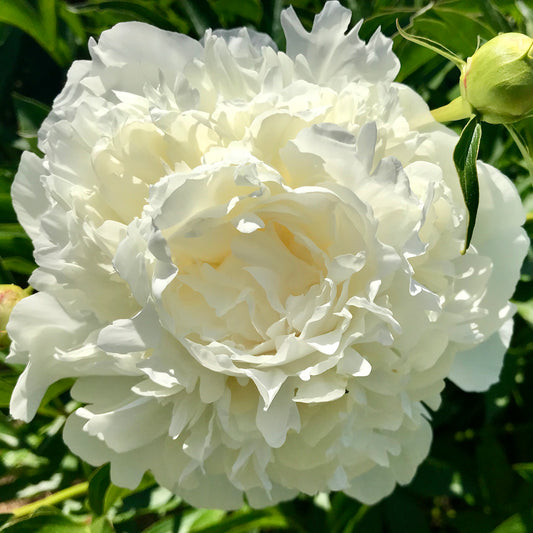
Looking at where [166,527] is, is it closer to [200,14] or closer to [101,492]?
[101,492]

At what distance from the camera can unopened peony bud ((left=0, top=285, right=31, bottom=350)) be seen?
1.93 feet

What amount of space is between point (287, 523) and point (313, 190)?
65 centimetres

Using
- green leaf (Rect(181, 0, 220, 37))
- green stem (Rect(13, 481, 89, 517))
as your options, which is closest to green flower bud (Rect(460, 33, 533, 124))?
green leaf (Rect(181, 0, 220, 37))

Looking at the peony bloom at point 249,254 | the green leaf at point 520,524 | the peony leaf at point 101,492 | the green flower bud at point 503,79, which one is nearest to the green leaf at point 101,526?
the peony leaf at point 101,492

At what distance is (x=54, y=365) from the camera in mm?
525

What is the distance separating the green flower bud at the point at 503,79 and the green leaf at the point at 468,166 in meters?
0.02

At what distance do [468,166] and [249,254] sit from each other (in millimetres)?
188

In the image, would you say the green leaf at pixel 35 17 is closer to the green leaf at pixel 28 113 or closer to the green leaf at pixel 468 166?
the green leaf at pixel 28 113

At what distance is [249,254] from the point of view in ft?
1.69

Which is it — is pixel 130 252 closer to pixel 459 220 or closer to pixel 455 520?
pixel 459 220

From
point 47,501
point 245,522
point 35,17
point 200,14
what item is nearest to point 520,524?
point 245,522

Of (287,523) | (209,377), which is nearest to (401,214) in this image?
(209,377)

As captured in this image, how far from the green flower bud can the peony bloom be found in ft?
0.17

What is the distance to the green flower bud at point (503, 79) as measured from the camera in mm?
480
